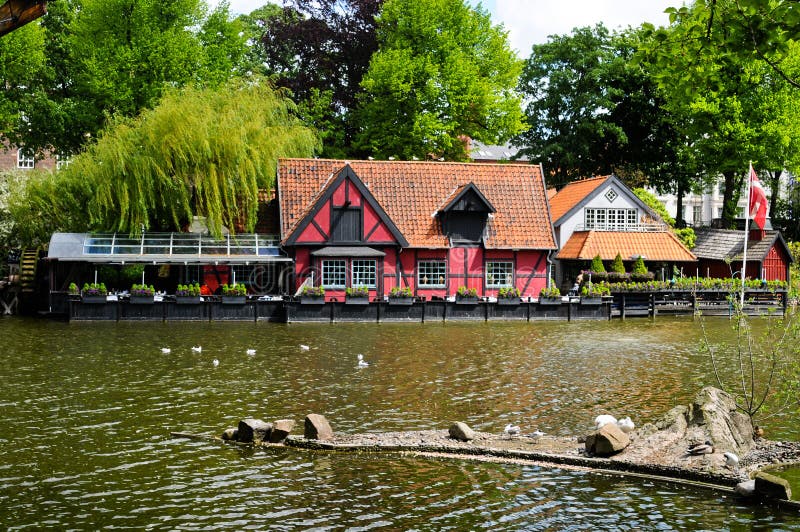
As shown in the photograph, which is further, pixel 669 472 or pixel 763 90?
pixel 763 90

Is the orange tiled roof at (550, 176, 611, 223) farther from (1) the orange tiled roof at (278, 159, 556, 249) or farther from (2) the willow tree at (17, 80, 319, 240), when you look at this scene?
(2) the willow tree at (17, 80, 319, 240)

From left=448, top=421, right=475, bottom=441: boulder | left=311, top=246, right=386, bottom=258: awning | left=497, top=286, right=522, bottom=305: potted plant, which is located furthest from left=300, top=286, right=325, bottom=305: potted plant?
left=448, top=421, right=475, bottom=441: boulder

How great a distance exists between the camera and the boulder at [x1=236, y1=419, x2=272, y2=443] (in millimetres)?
14992

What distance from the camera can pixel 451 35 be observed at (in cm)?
5097

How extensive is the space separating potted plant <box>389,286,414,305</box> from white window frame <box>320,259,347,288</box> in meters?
3.60

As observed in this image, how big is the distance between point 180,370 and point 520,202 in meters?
26.5

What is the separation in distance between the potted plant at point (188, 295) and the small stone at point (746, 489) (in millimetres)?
28236

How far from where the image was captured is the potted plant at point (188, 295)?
3688cm

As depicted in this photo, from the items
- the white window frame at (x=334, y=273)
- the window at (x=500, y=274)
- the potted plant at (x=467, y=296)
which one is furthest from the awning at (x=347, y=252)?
the window at (x=500, y=274)

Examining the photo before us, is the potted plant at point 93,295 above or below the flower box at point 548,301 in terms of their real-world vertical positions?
above

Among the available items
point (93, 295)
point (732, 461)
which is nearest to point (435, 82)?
point (93, 295)

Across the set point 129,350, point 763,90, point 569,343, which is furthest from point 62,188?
point 763,90

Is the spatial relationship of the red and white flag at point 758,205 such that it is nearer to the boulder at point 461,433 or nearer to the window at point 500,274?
the window at point 500,274

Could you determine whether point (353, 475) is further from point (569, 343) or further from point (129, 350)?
point (569, 343)
